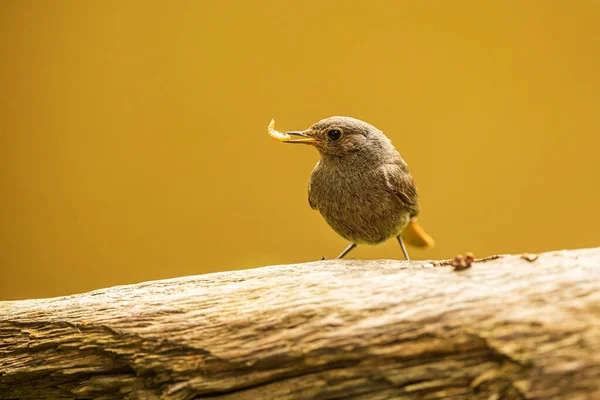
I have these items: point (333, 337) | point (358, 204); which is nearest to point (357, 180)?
point (358, 204)

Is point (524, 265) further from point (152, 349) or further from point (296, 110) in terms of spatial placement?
point (296, 110)

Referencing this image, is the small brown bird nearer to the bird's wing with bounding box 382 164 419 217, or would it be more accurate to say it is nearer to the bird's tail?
the bird's wing with bounding box 382 164 419 217

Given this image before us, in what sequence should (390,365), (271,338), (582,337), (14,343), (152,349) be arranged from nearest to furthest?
1. (582,337)
2. (390,365)
3. (271,338)
4. (152,349)
5. (14,343)

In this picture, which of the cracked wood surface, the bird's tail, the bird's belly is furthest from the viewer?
the bird's tail

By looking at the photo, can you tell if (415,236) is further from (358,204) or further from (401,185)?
(358,204)

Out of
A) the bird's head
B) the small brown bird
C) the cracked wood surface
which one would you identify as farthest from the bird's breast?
the cracked wood surface

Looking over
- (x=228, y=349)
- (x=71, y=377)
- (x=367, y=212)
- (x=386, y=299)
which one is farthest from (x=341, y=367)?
(x=71, y=377)

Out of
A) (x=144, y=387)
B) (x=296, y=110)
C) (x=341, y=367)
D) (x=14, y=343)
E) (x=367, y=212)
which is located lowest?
(x=341, y=367)
